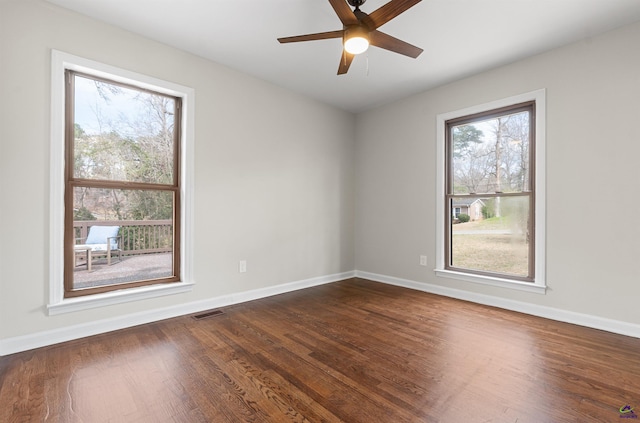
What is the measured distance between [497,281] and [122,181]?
4.04m

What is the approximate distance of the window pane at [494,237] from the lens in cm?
321

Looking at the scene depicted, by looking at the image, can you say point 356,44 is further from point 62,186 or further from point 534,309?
point 534,309

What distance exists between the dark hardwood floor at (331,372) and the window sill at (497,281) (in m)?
0.32

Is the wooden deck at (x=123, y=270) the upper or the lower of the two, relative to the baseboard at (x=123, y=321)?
upper

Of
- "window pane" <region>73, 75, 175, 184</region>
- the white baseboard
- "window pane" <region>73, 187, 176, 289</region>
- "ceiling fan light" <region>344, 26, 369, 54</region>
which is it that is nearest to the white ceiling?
"ceiling fan light" <region>344, 26, 369, 54</region>

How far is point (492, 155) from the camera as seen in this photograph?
3.46 meters

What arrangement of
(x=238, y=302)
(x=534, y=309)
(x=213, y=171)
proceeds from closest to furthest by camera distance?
(x=534, y=309) < (x=213, y=171) < (x=238, y=302)

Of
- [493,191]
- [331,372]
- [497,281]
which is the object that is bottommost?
[331,372]

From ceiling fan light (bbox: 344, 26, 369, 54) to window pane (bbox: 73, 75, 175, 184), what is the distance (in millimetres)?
2007

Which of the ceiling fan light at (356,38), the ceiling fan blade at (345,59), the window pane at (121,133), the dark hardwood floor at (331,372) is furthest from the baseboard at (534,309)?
the window pane at (121,133)

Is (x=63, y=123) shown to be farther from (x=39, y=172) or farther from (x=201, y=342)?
(x=201, y=342)

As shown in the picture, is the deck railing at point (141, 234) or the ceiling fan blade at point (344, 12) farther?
the deck railing at point (141, 234)

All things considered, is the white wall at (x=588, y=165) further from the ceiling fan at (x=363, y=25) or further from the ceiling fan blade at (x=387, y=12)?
the ceiling fan blade at (x=387, y=12)

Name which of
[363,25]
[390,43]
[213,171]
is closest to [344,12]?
[363,25]
